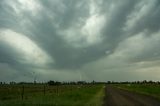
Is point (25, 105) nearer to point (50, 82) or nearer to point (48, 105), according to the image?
point (48, 105)

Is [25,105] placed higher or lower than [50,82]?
lower

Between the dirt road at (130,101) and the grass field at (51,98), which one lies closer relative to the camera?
the grass field at (51,98)

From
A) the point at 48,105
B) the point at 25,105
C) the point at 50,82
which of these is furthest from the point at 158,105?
the point at 50,82

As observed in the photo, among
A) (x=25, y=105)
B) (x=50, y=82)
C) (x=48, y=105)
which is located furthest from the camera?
(x=50, y=82)

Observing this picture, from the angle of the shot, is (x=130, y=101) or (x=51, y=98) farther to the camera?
(x=51, y=98)

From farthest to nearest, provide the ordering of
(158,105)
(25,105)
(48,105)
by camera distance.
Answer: (158,105), (48,105), (25,105)

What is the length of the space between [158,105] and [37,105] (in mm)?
14394

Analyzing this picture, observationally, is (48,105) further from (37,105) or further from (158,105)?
(158,105)

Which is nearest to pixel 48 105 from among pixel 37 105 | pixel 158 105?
pixel 37 105

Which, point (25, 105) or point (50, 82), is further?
point (50, 82)

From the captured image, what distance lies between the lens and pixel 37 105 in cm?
2698

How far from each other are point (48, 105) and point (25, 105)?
2777mm

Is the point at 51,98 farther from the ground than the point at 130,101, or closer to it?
farther from the ground

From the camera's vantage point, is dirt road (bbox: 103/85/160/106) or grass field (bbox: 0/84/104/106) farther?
dirt road (bbox: 103/85/160/106)
